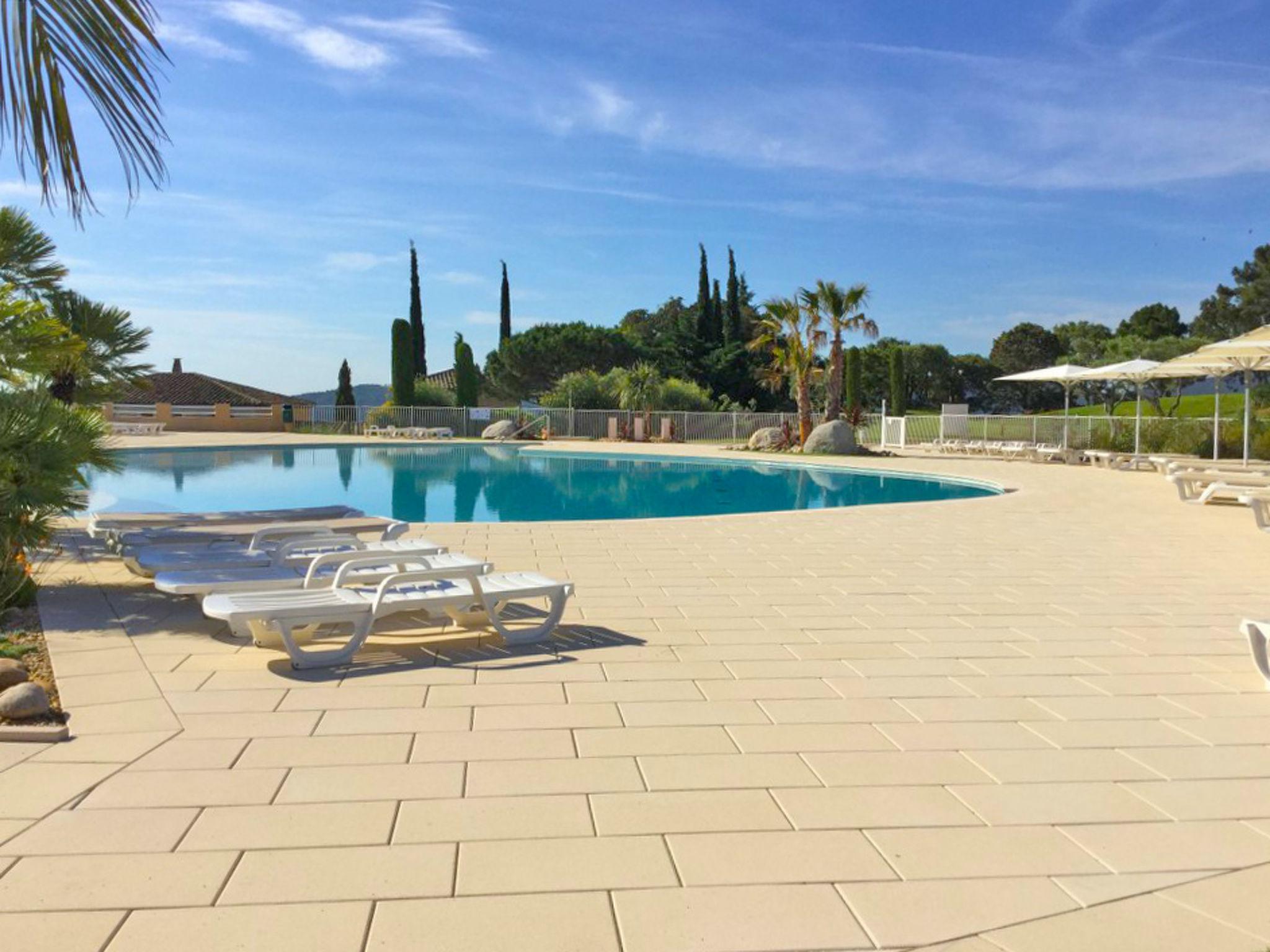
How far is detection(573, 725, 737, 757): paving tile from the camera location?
11.7ft

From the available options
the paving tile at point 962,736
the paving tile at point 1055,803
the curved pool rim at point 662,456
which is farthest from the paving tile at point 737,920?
the curved pool rim at point 662,456

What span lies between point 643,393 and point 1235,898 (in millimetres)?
29213

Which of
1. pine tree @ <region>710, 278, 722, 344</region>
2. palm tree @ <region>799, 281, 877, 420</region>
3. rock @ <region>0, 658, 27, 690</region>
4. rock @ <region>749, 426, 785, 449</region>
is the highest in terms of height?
pine tree @ <region>710, 278, 722, 344</region>

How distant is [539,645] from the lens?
5070mm

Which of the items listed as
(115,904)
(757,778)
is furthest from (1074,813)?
(115,904)

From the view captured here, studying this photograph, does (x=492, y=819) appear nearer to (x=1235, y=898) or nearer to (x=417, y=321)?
(x=1235, y=898)

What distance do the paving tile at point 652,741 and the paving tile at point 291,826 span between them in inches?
31.9

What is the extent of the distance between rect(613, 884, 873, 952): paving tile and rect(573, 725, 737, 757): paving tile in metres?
1.03

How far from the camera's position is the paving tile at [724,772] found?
3258 mm

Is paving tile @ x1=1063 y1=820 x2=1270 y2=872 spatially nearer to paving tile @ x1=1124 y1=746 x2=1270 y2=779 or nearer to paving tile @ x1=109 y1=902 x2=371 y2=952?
paving tile @ x1=1124 y1=746 x2=1270 y2=779

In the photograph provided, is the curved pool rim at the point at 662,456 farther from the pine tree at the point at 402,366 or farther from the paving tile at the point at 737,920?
the paving tile at the point at 737,920

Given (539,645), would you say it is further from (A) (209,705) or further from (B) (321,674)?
(A) (209,705)

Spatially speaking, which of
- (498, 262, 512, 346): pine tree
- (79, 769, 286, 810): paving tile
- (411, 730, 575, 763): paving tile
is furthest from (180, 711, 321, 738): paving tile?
(498, 262, 512, 346): pine tree

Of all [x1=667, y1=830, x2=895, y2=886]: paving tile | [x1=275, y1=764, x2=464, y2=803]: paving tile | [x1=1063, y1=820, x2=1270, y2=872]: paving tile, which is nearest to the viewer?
[x1=667, y1=830, x2=895, y2=886]: paving tile
